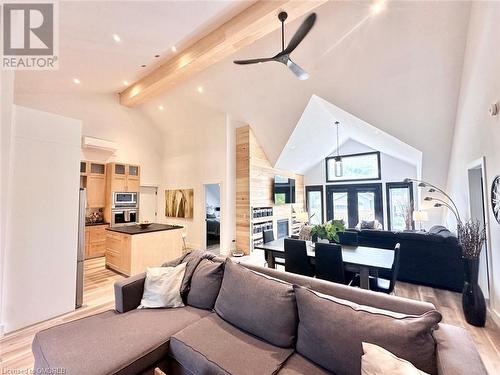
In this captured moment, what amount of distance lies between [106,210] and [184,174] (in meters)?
2.40

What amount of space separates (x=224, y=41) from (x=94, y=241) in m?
5.71

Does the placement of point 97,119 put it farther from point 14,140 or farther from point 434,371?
point 434,371

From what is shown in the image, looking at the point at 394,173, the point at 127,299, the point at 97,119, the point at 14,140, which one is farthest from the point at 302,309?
the point at 394,173

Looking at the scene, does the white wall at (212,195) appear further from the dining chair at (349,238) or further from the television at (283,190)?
the dining chair at (349,238)

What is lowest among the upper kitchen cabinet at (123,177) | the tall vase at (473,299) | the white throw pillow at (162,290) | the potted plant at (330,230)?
the tall vase at (473,299)

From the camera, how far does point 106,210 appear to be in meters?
6.45

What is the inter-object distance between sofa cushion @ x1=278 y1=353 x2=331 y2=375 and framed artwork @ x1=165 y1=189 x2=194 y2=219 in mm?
5919

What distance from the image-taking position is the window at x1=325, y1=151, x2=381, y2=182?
805 cm

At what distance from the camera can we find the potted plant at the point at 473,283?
2.68 metres

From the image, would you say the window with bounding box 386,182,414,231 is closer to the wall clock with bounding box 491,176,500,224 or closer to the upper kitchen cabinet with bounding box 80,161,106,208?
the wall clock with bounding box 491,176,500,224

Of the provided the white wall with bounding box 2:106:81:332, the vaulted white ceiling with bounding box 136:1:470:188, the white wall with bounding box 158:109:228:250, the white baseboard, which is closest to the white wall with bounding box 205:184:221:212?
the white wall with bounding box 158:109:228:250

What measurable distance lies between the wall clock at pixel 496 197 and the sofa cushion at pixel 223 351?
2.94 metres

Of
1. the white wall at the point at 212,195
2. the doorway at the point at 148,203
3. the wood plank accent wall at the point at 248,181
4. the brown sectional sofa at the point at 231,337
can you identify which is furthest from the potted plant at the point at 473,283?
the doorway at the point at 148,203

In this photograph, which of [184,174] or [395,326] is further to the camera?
[184,174]
